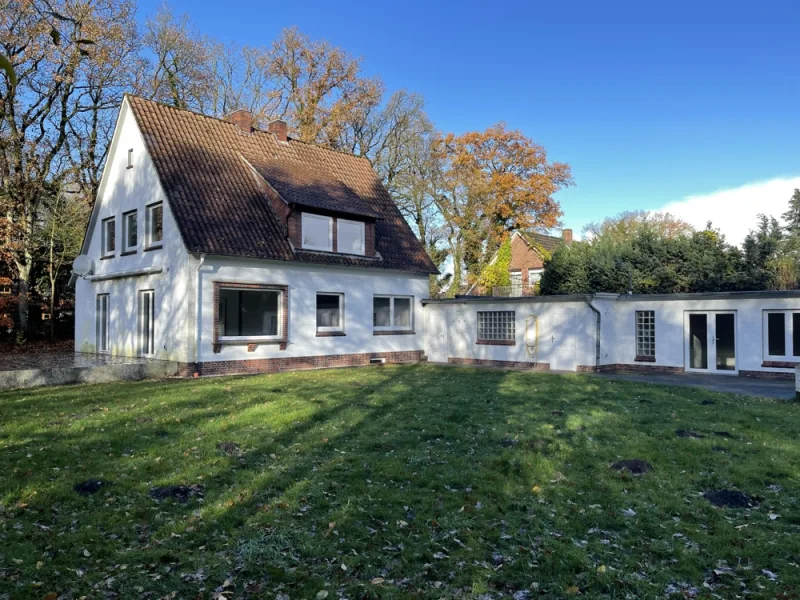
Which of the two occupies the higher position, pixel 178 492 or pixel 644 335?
pixel 644 335

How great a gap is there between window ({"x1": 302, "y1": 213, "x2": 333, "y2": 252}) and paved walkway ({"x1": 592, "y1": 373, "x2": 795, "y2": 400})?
9617mm

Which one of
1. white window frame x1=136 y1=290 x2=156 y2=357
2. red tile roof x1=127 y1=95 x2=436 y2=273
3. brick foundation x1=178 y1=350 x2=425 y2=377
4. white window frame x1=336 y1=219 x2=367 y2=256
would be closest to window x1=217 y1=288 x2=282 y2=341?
brick foundation x1=178 y1=350 x2=425 y2=377

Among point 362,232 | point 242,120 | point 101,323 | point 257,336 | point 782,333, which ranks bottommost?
point 257,336

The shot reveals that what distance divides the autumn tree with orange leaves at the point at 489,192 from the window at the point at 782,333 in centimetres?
2334

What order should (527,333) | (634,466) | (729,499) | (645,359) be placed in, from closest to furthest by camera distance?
(729,499)
(634,466)
(645,359)
(527,333)

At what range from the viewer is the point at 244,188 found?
19781 mm

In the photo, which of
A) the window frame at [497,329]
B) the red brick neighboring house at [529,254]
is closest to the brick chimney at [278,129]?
the window frame at [497,329]

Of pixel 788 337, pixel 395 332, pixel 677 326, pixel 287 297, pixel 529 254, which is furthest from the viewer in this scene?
pixel 529 254

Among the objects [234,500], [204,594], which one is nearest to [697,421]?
[234,500]

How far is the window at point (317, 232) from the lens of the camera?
19.9 meters

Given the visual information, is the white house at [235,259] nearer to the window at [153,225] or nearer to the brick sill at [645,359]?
the window at [153,225]

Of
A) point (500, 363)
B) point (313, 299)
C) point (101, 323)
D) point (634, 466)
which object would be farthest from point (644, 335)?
point (101, 323)

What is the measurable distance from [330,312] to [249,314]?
2.97m

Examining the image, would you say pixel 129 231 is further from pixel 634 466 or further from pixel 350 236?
pixel 634 466
